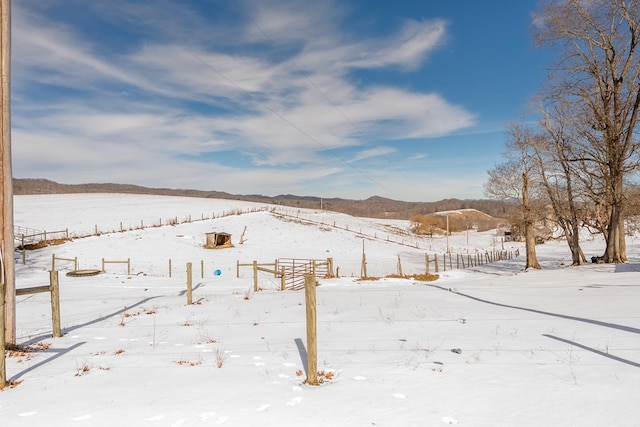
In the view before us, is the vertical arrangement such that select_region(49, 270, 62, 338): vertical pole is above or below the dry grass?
below

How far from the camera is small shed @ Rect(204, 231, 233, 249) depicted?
41.8 meters

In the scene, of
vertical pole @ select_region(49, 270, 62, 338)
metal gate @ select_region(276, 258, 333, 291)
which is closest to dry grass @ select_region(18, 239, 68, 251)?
metal gate @ select_region(276, 258, 333, 291)

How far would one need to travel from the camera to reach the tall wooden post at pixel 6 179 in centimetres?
812

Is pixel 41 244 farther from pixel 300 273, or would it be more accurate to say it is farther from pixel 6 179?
pixel 6 179

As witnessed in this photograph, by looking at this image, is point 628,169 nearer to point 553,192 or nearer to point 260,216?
point 553,192

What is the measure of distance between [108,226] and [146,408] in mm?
53789

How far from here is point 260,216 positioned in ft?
192

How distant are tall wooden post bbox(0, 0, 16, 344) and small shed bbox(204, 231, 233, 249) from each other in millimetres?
33770

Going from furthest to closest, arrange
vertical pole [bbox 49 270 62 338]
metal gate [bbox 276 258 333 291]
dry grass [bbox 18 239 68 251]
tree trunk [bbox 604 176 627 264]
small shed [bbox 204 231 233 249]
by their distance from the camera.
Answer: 1. small shed [bbox 204 231 233 249]
2. dry grass [bbox 18 239 68 251]
3. metal gate [bbox 276 258 333 291]
4. tree trunk [bbox 604 176 627 264]
5. vertical pole [bbox 49 270 62 338]

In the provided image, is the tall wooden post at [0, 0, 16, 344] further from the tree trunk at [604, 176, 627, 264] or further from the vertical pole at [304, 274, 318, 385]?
the tree trunk at [604, 176, 627, 264]

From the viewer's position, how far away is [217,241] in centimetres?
4228

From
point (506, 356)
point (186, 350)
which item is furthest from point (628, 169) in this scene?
point (186, 350)

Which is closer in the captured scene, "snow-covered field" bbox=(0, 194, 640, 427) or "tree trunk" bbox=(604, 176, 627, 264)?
"snow-covered field" bbox=(0, 194, 640, 427)

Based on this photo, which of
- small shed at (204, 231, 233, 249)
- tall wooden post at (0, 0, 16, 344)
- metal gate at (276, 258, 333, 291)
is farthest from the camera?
small shed at (204, 231, 233, 249)
